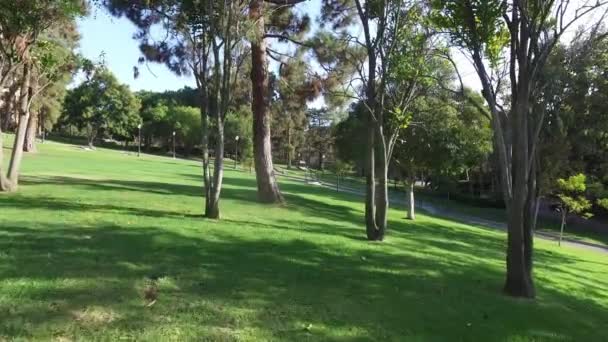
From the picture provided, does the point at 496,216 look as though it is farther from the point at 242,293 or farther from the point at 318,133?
the point at 318,133

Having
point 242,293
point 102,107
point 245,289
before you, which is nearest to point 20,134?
point 245,289

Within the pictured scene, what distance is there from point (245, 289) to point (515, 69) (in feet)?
15.4

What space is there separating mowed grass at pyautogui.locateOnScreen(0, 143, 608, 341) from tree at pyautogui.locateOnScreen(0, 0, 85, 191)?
14.3ft

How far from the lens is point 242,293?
19.8 ft

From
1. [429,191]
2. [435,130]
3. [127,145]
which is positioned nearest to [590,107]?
[435,130]

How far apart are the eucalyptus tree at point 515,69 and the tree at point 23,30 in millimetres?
9785

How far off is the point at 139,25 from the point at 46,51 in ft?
12.3

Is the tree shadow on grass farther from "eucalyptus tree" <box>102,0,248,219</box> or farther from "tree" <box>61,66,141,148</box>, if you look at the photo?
"tree" <box>61,66,141,148</box>

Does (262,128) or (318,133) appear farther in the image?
(318,133)

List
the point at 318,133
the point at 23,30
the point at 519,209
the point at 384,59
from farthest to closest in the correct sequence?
the point at 318,133
the point at 23,30
the point at 384,59
the point at 519,209

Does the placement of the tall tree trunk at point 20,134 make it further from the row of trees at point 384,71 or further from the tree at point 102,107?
the tree at point 102,107

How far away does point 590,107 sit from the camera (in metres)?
34.8

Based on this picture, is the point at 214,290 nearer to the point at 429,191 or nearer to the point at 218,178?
the point at 218,178

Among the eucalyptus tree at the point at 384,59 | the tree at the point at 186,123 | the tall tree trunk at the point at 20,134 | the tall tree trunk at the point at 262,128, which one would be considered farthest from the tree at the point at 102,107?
the eucalyptus tree at the point at 384,59
